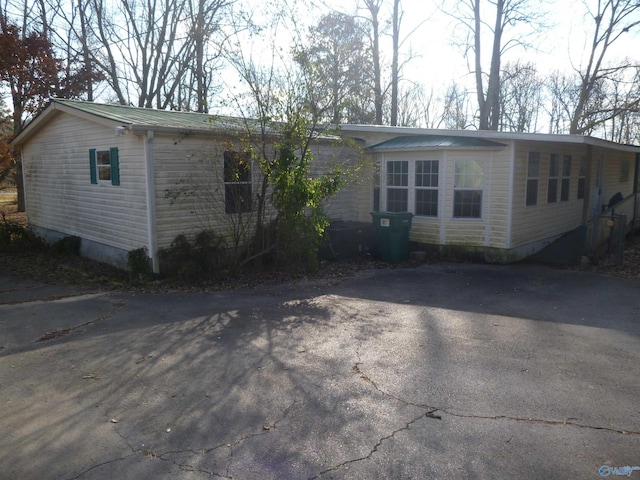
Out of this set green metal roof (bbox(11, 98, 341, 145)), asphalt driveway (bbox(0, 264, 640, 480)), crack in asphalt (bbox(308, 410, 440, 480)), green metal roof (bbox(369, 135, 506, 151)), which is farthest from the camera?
green metal roof (bbox(369, 135, 506, 151))

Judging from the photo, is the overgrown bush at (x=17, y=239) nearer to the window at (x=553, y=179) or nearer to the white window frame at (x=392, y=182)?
the white window frame at (x=392, y=182)

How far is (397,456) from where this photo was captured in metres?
3.64

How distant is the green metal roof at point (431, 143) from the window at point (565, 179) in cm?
357

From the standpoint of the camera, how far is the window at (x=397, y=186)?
41.8ft

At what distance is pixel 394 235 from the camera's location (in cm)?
1170

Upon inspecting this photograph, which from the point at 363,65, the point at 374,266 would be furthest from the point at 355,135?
the point at 363,65

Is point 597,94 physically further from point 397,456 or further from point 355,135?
point 397,456

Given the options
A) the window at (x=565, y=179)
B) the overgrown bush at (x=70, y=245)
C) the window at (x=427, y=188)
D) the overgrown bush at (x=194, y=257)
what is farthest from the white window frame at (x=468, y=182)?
the overgrown bush at (x=70, y=245)

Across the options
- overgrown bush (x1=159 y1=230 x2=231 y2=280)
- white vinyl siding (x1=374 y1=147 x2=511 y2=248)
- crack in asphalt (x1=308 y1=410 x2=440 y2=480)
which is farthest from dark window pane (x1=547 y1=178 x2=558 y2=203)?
crack in asphalt (x1=308 y1=410 x2=440 y2=480)

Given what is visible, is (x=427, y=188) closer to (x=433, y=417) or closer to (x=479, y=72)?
(x=433, y=417)

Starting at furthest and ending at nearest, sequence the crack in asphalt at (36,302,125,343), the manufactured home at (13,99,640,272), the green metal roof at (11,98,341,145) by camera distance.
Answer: the manufactured home at (13,99,640,272)
the green metal roof at (11,98,341,145)
the crack in asphalt at (36,302,125,343)

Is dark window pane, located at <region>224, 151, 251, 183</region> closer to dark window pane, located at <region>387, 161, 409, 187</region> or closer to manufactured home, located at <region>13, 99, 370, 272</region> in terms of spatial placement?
manufactured home, located at <region>13, 99, 370, 272</region>

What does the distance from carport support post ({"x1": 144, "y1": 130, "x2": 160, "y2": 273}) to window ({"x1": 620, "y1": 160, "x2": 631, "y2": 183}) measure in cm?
1748

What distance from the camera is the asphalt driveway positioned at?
11.8 feet
